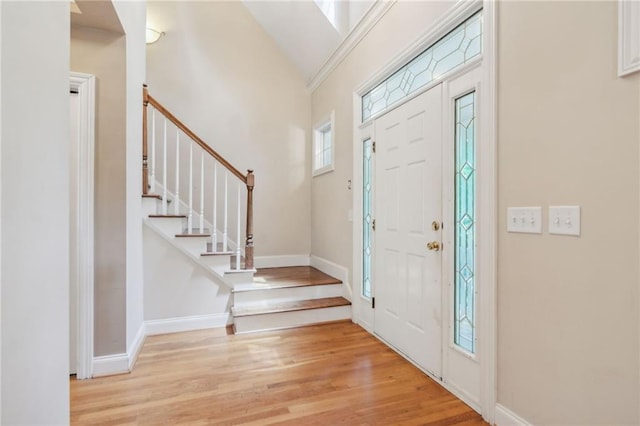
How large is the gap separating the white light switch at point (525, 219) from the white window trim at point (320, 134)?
2341 millimetres

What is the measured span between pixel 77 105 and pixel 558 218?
284 centimetres

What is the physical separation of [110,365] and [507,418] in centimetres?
247

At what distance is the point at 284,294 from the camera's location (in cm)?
314

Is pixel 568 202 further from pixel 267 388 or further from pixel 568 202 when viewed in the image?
pixel 267 388

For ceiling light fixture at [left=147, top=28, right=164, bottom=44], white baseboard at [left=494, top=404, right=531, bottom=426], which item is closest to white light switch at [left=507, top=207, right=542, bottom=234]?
white baseboard at [left=494, top=404, right=531, bottom=426]

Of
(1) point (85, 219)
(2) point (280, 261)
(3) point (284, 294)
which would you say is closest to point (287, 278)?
(3) point (284, 294)

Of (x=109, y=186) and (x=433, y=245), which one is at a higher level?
(x=109, y=186)

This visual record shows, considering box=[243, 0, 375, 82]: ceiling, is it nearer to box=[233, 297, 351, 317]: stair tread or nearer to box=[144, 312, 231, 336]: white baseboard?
box=[233, 297, 351, 317]: stair tread

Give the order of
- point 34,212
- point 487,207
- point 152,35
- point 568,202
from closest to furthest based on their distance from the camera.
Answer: point 34,212
point 568,202
point 487,207
point 152,35

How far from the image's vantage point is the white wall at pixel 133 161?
219cm

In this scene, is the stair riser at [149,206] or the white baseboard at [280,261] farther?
the white baseboard at [280,261]

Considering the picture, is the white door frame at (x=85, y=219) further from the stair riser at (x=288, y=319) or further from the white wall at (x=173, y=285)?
the stair riser at (x=288, y=319)

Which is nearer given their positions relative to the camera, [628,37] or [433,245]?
[628,37]

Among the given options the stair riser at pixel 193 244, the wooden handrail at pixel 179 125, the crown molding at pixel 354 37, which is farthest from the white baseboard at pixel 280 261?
the crown molding at pixel 354 37
